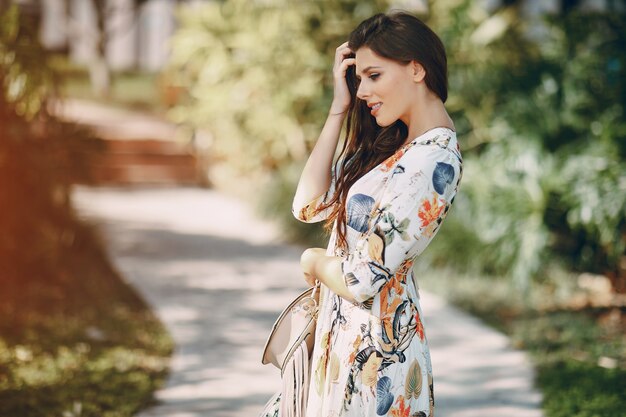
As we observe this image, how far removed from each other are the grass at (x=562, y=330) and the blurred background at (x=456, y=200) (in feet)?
0.06

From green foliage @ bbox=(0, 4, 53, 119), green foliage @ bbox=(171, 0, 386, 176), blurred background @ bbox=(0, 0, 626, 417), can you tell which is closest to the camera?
blurred background @ bbox=(0, 0, 626, 417)

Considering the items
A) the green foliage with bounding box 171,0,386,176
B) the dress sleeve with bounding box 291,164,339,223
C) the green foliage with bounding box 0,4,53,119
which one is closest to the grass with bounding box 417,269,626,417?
the dress sleeve with bounding box 291,164,339,223

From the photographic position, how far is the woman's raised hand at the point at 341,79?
8.98ft

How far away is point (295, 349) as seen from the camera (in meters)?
2.76

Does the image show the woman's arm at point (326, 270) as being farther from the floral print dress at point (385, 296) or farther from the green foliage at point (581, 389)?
the green foliage at point (581, 389)

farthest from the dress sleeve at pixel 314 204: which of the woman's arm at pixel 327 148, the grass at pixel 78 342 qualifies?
the grass at pixel 78 342

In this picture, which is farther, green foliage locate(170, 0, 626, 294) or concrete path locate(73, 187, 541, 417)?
green foliage locate(170, 0, 626, 294)

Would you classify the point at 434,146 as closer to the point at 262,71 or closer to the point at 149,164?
the point at 262,71

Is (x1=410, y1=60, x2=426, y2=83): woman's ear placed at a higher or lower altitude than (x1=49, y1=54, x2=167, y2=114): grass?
lower

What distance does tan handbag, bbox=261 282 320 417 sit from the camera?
2738 millimetres

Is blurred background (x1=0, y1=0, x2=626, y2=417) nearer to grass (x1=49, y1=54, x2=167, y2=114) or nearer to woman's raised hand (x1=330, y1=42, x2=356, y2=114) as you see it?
woman's raised hand (x1=330, y1=42, x2=356, y2=114)

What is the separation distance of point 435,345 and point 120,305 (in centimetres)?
229

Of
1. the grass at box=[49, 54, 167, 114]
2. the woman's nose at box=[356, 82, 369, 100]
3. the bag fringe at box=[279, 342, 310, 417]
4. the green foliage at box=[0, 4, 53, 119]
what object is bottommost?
the bag fringe at box=[279, 342, 310, 417]

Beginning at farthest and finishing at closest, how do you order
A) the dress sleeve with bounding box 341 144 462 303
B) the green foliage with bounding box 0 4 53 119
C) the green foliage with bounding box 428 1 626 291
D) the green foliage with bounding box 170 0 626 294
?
the green foliage with bounding box 170 0 626 294 < the green foliage with bounding box 428 1 626 291 < the green foliage with bounding box 0 4 53 119 < the dress sleeve with bounding box 341 144 462 303
